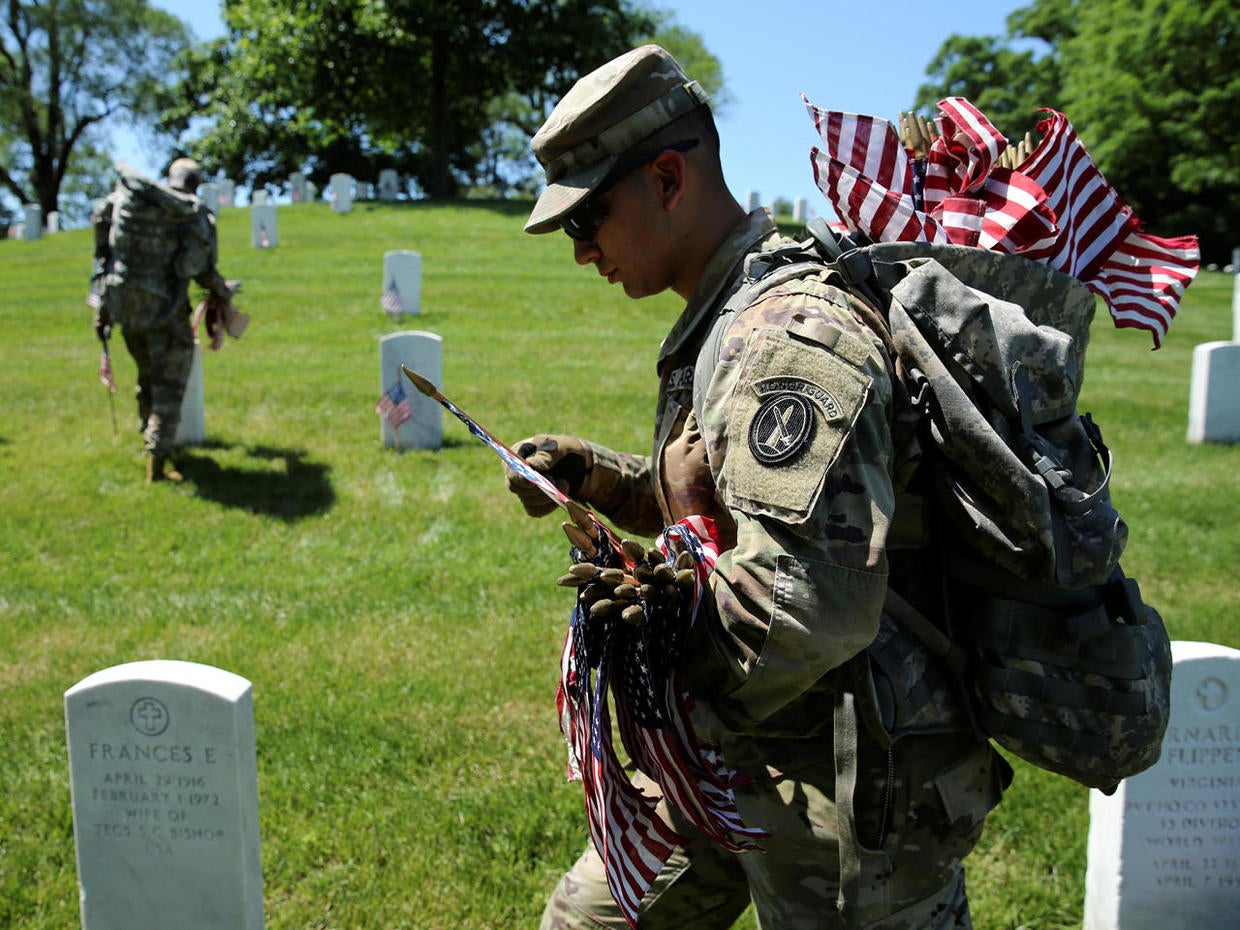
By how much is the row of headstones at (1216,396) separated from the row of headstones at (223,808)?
780cm

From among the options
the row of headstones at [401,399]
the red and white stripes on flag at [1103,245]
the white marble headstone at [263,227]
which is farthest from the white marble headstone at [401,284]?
the red and white stripes on flag at [1103,245]

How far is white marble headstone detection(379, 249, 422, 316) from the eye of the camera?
15680mm

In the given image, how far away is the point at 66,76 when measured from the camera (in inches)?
1993

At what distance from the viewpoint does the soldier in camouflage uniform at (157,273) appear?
8516 mm

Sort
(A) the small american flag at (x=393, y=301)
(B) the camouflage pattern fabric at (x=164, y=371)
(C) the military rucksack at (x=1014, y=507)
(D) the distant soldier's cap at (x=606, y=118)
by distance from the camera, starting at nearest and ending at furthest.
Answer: (C) the military rucksack at (x=1014, y=507)
(D) the distant soldier's cap at (x=606, y=118)
(B) the camouflage pattern fabric at (x=164, y=371)
(A) the small american flag at (x=393, y=301)

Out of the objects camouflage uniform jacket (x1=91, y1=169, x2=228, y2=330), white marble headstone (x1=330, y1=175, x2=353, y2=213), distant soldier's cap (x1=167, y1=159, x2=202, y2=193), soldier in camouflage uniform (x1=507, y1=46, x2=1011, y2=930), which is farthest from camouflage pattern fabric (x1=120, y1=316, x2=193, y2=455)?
white marble headstone (x1=330, y1=175, x2=353, y2=213)

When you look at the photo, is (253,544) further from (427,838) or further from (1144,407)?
(1144,407)

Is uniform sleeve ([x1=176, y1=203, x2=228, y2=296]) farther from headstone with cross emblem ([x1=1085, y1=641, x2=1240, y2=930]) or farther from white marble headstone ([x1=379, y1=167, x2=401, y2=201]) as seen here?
white marble headstone ([x1=379, y1=167, x2=401, y2=201])

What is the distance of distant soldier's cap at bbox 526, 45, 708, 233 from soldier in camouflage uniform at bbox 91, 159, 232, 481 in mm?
7188

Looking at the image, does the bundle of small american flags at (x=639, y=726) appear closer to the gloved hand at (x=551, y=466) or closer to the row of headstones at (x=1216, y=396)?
the gloved hand at (x=551, y=466)

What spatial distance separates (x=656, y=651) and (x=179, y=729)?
211 cm

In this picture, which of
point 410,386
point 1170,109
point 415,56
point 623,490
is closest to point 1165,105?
point 1170,109

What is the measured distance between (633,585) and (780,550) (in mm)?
253

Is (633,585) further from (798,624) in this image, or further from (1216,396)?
(1216,396)
